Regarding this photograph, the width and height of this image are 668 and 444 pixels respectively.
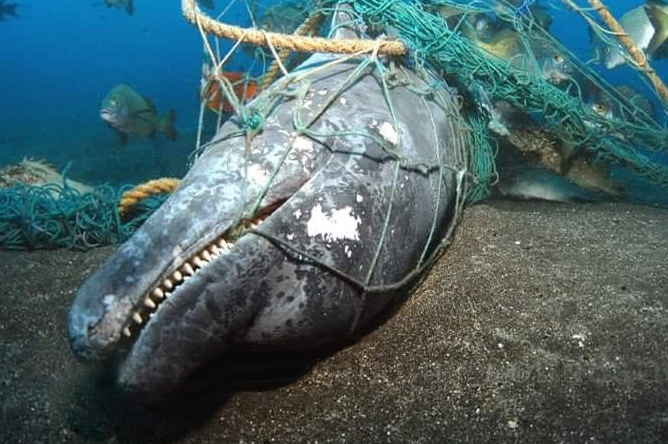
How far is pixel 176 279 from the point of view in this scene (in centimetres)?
193

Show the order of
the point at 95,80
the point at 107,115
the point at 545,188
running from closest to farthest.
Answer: the point at 545,188 < the point at 107,115 < the point at 95,80

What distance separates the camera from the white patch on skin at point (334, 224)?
2.02m

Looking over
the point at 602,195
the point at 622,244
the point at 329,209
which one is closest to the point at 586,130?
the point at 602,195

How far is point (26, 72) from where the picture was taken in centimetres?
5844

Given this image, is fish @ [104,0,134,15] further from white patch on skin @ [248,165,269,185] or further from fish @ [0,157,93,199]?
white patch on skin @ [248,165,269,185]

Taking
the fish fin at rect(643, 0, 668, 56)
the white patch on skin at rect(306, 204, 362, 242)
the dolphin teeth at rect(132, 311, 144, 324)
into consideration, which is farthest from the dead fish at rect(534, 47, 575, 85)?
the dolphin teeth at rect(132, 311, 144, 324)

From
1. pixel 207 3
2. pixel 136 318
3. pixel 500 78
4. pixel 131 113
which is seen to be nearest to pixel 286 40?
pixel 136 318

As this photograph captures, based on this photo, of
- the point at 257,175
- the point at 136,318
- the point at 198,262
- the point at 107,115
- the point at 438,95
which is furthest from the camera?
the point at 107,115

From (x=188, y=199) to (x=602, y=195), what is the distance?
13.0ft

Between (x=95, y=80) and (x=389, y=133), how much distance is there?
4750 cm

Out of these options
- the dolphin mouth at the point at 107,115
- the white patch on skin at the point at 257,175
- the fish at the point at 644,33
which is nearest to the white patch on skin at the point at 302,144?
the white patch on skin at the point at 257,175

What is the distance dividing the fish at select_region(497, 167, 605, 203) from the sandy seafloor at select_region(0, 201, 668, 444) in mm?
1526

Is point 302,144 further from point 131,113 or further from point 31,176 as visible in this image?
point 31,176

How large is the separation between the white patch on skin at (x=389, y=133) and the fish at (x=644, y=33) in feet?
11.7
